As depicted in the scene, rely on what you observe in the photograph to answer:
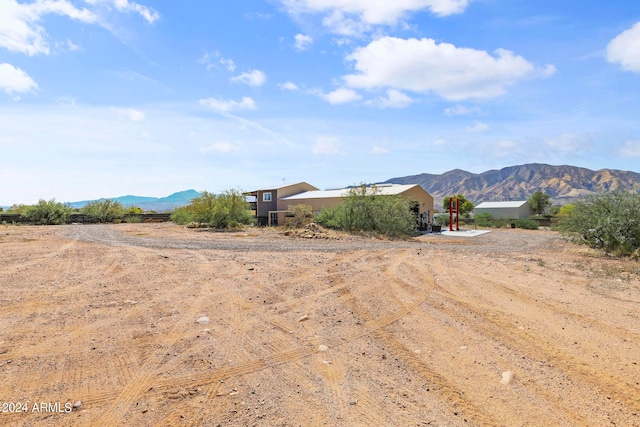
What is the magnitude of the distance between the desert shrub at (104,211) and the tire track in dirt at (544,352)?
140ft

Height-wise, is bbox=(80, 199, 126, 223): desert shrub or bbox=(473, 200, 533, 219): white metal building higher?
bbox=(80, 199, 126, 223): desert shrub

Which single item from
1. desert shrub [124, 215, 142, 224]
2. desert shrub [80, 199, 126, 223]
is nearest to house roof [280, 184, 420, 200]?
desert shrub [124, 215, 142, 224]

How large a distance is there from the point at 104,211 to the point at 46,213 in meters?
6.14

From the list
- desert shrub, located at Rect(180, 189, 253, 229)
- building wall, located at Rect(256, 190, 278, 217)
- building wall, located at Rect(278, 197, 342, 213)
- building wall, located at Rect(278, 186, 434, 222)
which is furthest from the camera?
building wall, located at Rect(256, 190, 278, 217)

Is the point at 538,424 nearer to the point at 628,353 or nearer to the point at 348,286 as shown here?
the point at 628,353

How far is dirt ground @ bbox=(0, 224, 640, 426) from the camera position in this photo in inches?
140

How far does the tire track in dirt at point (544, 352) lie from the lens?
3819mm

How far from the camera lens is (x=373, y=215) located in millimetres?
25703

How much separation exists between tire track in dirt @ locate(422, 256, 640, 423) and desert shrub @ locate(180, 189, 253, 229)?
2575 centimetres

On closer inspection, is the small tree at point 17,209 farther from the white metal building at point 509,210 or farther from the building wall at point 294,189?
the white metal building at point 509,210

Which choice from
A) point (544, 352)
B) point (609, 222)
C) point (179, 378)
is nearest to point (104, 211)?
point (179, 378)

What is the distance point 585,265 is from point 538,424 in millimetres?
10860

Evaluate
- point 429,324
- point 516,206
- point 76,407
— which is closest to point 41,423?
point 76,407

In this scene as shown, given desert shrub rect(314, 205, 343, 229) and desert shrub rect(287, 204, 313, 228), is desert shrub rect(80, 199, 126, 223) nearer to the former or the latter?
desert shrub rect(287, 204, 313, 228)
